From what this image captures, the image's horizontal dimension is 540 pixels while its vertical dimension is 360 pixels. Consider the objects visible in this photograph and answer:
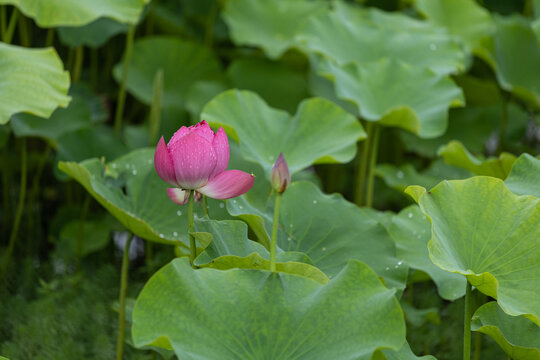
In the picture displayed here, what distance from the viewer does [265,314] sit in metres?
0.81

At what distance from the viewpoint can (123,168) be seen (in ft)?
4.40

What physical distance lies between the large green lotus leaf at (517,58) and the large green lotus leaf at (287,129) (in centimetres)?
79

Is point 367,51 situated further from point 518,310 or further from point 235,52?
point 518,310

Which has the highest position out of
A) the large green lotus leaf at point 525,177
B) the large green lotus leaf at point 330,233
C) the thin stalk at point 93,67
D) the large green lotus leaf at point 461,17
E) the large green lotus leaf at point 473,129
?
the large green lotus leaf at point 525,177

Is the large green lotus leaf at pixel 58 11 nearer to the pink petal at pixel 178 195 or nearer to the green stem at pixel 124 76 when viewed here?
the green stem at pixel 124 76

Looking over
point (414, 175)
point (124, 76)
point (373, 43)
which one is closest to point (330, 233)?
point (414, 175)

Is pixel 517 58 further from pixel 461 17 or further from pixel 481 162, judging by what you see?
pixel 481 162

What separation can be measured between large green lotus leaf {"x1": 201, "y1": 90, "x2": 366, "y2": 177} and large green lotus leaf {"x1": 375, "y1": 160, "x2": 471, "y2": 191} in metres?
0.35

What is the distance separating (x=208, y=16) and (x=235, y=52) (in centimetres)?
16

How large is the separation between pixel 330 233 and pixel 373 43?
887 millimetres

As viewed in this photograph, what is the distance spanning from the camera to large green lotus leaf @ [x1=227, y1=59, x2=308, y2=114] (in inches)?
80.4

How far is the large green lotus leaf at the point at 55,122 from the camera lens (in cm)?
166

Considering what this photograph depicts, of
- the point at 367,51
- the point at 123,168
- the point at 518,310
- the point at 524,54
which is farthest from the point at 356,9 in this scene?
the point at 518,310

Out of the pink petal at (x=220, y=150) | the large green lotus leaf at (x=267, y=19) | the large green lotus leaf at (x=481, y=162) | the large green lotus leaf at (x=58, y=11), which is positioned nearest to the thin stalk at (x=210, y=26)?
the large green lotus leaf at (x=267, y=19)
